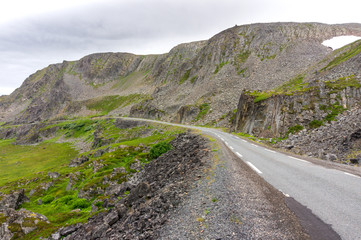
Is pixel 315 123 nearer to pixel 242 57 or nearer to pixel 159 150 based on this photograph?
pixel 159 150

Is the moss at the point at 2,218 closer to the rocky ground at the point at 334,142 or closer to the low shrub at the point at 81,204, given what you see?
the low shrub at the point at 81,204

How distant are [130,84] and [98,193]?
564ft

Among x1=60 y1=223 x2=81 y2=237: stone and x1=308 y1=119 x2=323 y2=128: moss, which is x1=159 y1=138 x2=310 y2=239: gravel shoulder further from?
x1=308 y1=119 x2=323 y2=128: moss

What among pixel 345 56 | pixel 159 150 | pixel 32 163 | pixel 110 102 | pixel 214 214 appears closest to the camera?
pixel 214 214

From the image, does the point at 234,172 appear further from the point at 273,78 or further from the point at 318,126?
the point at 273,78

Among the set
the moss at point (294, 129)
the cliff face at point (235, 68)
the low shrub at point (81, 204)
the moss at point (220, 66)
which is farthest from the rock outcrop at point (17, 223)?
the moss at point (220, 66)

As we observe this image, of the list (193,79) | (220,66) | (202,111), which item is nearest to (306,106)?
(202,111)

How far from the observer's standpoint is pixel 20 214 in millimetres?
16828

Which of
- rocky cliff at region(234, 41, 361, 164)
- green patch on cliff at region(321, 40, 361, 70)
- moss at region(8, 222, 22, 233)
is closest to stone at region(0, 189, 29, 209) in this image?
moss at region(8, 222, 22, 233)

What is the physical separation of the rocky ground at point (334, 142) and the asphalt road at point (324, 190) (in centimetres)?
584

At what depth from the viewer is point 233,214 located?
22.8ft

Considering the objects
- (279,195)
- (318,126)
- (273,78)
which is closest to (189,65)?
(273,78)

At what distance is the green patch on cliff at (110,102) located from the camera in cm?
14988

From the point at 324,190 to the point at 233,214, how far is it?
195 inches
